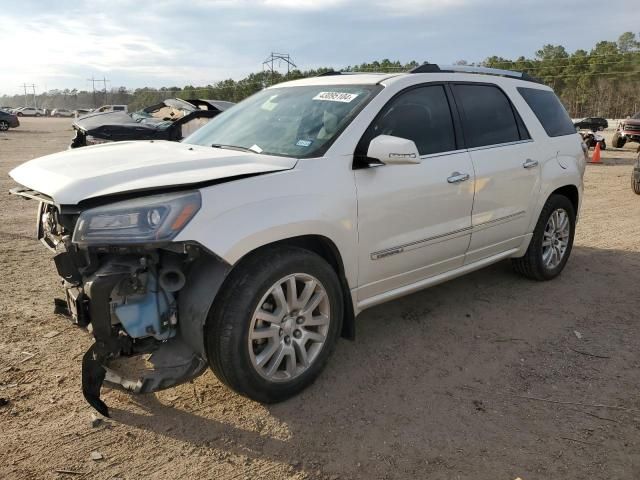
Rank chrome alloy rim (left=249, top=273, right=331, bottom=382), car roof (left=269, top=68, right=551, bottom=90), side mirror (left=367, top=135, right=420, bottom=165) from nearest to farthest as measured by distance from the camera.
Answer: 1. chrome alloy rim (left=249, top=273, right=331, bottom=382)
2. side mirror (left=367, top=135, right=420, bottom=165)
3. car roof (left=269, top=68, right=551, bottom=90)

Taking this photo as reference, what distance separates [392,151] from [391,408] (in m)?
1.48

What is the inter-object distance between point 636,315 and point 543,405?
73.8 inches

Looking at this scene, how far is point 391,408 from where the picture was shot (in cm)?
303

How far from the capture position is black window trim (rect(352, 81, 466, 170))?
3.24m

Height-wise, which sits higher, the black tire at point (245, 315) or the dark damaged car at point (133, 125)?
the dark damaged car at point (133, 125)

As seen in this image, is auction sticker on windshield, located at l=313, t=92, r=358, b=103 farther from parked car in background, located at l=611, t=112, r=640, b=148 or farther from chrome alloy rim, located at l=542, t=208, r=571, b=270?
parked car in background, located at l=611, t=112, r=640, b=148

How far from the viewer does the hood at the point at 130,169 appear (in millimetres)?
2602

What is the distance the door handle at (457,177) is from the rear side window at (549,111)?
4.82 ft

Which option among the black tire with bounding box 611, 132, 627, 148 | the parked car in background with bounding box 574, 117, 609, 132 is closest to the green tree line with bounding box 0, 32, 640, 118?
the parked car in background with bounding box 574, 117, 609, 132

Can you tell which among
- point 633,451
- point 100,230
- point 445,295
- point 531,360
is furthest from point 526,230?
point 100,230

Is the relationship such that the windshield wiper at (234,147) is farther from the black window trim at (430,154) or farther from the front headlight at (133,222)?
the front headlight at (133,222)

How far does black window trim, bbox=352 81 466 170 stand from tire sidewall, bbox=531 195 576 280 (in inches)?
56.8

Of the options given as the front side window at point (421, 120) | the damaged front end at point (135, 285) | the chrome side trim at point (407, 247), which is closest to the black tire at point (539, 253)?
the chrome side trim at point (407, 247)

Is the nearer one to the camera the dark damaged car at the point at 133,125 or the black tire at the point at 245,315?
the black tire at the point at 245,315
